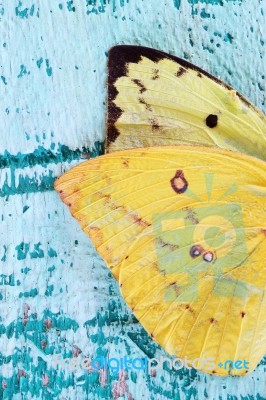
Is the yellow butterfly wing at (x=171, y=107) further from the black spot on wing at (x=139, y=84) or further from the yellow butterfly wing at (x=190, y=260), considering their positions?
the yellow butterfly wing at (x=190, y=260)

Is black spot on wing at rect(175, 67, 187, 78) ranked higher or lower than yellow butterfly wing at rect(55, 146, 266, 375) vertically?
higher

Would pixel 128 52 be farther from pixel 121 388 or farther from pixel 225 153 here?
pixel 121 388

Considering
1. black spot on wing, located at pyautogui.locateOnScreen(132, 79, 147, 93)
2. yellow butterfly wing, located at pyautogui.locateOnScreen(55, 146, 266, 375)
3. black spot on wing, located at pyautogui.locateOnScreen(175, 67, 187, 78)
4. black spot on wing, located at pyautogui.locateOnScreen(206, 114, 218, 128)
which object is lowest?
yellow butterfly wing, located at pyautogui.locateOnScreen(55, 146, 266, 375)

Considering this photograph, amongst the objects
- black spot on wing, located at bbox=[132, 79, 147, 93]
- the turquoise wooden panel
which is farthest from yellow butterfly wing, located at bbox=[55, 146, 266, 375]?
black spot on wing, located at bbox=[132, 79, 147, 93]

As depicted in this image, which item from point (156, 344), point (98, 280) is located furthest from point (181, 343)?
point (98, 280)

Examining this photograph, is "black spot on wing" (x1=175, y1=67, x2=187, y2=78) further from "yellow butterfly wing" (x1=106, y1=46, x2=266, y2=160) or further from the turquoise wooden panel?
the turquoise wooden panel

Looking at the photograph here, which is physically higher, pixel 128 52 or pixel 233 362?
pixel 128 52
